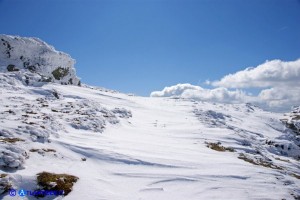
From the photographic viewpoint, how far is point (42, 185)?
12062mm

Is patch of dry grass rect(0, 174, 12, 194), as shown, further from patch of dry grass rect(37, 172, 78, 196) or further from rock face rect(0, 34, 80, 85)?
rock face rect(0, 34, 80, 85)

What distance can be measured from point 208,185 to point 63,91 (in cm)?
3594

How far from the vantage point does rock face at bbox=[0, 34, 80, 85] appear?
50.3 meters

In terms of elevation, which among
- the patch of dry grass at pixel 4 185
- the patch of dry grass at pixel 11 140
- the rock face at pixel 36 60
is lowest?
the patch of dry grass at pixel 4 185

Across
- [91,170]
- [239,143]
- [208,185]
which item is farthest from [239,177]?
[239,143]

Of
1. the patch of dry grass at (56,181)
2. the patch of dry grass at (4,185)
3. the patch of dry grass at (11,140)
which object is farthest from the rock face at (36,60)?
the patch of dry grass at (4,185)

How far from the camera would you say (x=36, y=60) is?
55.5 m

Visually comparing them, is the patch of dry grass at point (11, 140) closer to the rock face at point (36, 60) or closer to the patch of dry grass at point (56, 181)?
the patch of dry grass at point (56, 181)

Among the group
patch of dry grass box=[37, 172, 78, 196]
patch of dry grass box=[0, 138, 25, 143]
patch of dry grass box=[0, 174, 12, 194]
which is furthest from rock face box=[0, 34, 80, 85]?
Answer: patch of dry grass box=[0, 174, 12, 194]

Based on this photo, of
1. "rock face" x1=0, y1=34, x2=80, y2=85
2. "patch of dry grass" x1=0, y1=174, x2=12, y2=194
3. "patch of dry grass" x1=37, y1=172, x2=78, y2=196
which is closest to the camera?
"patch of dry grass" x1=0, y1=174, x2=12, y2=194

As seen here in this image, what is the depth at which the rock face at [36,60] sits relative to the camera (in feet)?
165

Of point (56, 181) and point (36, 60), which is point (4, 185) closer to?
point (56, 181)

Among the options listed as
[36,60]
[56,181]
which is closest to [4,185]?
[56,181]

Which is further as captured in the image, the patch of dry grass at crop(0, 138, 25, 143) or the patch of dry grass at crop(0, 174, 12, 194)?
the patch of dry grass at crop(0, 138, 25, 143)
